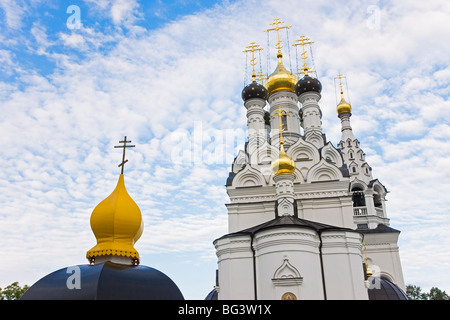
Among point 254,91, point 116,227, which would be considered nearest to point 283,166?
point 254,91

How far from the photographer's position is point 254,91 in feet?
84.5

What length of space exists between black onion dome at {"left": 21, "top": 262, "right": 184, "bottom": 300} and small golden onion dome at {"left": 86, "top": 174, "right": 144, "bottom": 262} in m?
0.43

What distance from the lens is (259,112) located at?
2555cm

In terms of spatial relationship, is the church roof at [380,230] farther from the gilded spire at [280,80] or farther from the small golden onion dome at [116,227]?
the small golden onion dome at [116,227]

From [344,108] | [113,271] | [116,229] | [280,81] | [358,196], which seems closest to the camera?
[113,271]

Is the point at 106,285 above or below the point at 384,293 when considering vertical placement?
below

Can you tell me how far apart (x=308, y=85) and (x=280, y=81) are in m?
1.85

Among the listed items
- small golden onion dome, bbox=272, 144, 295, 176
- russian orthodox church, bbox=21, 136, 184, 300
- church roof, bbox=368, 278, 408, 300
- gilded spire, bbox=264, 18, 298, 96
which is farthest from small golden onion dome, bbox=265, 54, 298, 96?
russian orthodox church, bbox=21, 136, 184, 300

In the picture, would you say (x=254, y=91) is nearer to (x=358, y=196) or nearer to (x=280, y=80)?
(x=280, y=80)

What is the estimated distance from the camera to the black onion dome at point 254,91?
25.8 metres

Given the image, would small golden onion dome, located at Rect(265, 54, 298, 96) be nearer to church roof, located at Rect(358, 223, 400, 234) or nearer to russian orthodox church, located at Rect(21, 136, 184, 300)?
church roof, located at Rect(358, 223, 400, 234)

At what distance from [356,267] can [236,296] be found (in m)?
5.11

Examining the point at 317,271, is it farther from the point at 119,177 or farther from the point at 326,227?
the point at 119,177

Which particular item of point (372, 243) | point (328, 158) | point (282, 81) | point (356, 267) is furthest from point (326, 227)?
point (282, 81)
